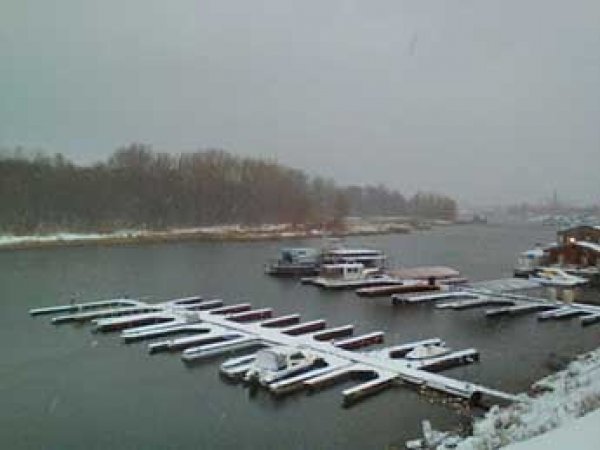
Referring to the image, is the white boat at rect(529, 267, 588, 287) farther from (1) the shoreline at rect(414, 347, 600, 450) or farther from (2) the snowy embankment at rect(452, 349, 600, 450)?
(2) the snowy embankment at rect(452, 349, 600, 450)

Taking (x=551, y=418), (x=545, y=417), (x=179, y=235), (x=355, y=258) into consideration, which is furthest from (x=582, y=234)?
(x=179, y=235)

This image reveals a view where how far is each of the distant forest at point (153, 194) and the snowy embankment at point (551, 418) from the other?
190 feet

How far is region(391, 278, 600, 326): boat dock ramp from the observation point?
2750 cm

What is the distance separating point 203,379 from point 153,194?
6469 cm

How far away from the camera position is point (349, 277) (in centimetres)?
3722

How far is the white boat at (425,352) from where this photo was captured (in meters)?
18.7

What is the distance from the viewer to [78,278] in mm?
38594

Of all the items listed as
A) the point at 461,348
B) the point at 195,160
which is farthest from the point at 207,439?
the point at 195,160

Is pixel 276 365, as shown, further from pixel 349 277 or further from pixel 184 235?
pixel 184 235

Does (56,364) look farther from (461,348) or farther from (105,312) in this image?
(461,348)

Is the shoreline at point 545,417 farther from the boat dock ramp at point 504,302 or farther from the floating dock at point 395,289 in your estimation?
the floating dock at point 395,289

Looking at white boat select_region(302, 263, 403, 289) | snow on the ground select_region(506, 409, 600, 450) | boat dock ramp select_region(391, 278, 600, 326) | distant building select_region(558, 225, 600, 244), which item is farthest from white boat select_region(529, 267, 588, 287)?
snow on the ground select_region(506, 409, 600, 450)

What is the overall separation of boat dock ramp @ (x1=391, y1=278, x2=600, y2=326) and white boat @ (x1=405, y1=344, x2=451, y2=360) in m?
8.68

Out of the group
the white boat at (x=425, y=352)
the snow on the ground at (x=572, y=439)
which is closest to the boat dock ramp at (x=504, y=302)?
the white boat at (x=425, y=352)
